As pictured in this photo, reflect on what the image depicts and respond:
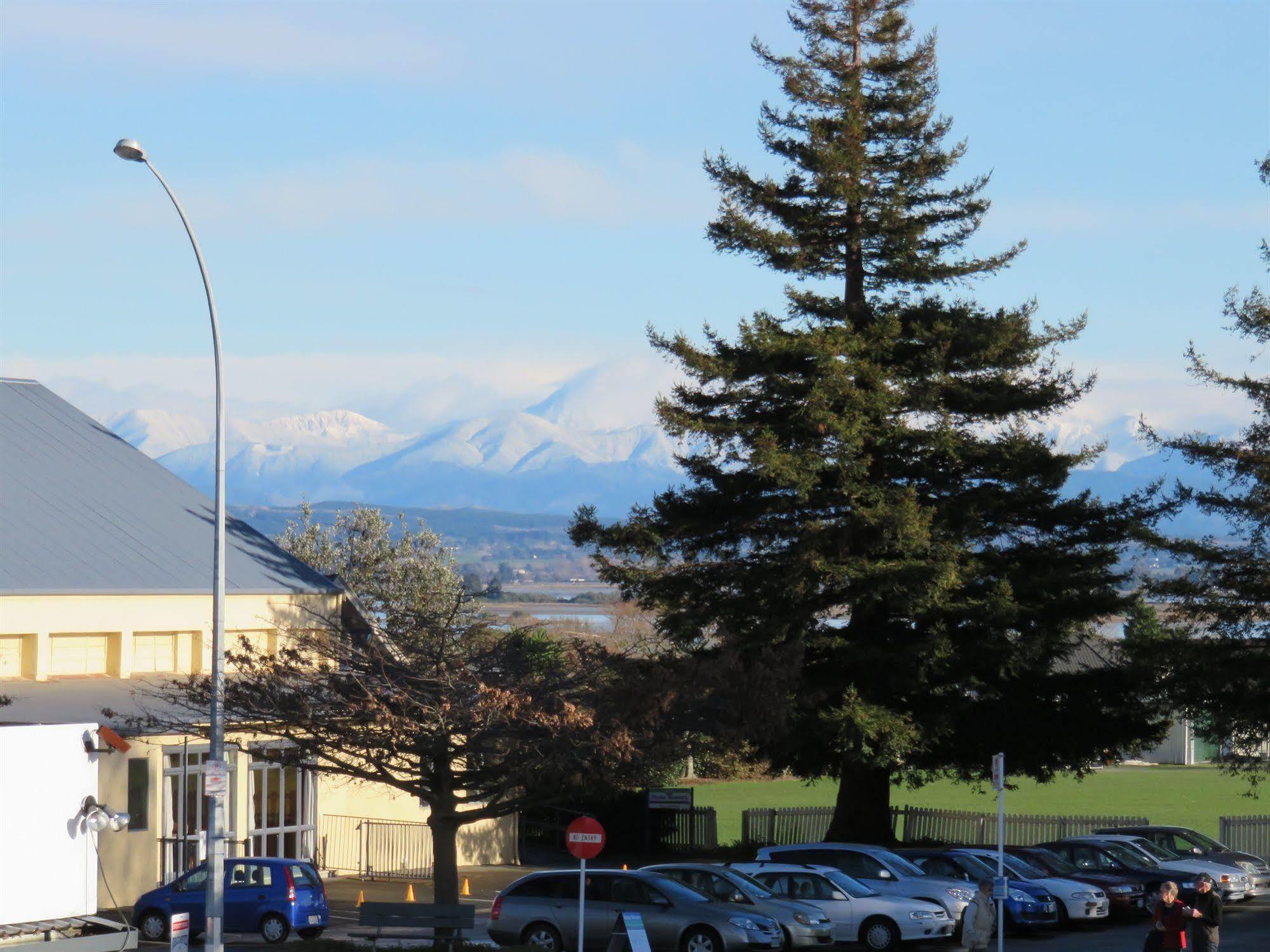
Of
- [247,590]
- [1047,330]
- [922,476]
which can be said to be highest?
[1047,330]

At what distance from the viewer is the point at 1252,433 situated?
116 ft

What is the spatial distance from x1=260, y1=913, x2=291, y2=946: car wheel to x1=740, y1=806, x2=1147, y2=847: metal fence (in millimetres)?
Result: 18546

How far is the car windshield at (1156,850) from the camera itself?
3241 centimetres

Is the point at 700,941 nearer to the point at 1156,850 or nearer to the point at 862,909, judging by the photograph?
the point at 862,909

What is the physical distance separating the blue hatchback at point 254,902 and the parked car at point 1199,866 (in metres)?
15.7

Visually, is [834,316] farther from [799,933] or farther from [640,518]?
[799,933]

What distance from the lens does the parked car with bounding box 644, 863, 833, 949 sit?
2402 centimetres

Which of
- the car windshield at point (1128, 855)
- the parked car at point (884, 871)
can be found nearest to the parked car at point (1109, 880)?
the car windshield at point (1128, 855)

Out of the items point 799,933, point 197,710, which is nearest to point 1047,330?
point 799,933

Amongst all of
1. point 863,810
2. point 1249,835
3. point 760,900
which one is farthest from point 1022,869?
point 1249,835

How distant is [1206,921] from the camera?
770 inches

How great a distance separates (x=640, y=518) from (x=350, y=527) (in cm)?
3848

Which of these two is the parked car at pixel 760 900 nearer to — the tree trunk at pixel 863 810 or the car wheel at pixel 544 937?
the car wheel at pixel 544 937

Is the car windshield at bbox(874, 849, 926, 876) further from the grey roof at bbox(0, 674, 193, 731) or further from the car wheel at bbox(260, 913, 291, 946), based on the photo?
the grey roof at bbox(0, 674, 193, 731)
